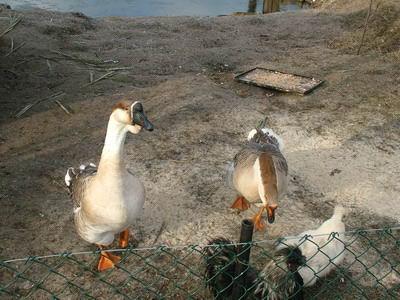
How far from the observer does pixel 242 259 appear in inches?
111

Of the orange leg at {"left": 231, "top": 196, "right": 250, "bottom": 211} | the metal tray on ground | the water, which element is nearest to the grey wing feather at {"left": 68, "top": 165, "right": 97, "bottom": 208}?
the orange leg at {"left": 231, "top": 196, "right": 250, "bottom": 211}

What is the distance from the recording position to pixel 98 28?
1074 cm

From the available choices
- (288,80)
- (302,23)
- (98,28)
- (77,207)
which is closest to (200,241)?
(77,207)

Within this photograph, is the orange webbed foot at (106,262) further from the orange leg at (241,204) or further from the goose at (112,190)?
the orange leg at (241,204)

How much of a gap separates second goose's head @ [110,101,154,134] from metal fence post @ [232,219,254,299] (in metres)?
0.89

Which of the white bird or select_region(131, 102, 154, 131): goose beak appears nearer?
select_region(131, 102, 154, 131): goose beak

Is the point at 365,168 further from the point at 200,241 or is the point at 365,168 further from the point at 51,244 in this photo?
the point at 51,244

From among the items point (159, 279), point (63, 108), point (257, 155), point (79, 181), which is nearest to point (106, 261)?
point (159, 279)

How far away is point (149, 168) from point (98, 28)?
21.2 feet

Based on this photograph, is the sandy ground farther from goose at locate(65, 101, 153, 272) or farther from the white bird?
goose at locate(65, 101, 153, 272)

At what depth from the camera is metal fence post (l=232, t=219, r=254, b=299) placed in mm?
A: 2674

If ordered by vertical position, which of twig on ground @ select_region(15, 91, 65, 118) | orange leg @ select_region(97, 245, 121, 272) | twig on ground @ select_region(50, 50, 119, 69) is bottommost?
orange leg @ select_region(97, 245, 121, 272)

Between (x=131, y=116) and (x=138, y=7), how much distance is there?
13.7 metres

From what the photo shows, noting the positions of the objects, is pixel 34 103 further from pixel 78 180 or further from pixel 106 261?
pixel 106 261
